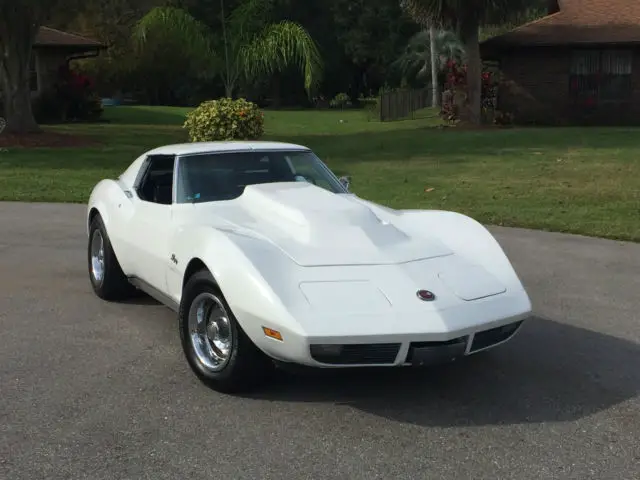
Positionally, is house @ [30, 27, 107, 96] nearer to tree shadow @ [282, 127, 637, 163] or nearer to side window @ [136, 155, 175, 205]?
tree shadow @ [282, 127, 637, 163]

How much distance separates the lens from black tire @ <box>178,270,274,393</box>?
4441mm

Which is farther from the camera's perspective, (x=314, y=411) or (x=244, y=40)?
(x=244, y=40)

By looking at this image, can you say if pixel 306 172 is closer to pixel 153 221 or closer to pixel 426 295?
pixel 153 221

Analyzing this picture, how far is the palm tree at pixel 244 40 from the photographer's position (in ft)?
68.0

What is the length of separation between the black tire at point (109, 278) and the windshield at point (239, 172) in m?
1.13

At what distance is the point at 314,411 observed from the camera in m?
4.37

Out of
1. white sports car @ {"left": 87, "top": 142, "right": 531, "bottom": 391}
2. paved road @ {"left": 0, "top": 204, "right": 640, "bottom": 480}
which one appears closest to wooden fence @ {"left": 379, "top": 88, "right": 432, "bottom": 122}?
paved road @ {"left": 0, "top": 204, "right": 640, "bottom": 480}

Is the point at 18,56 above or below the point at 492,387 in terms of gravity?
above

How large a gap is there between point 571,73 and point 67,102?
66.9 feet

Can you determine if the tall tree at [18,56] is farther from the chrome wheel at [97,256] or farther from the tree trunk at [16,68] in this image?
the chrome wheel at [97,256]

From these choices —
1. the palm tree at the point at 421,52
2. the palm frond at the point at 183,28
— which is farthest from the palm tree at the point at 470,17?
the palm tree at the point at 421,52

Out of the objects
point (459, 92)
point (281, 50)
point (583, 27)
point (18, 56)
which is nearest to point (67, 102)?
point (18, 56)

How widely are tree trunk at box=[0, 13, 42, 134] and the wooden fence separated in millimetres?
16850

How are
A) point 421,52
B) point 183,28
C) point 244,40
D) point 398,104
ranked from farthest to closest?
point 421,52
point 398,104
point 244,40
point 183,28
